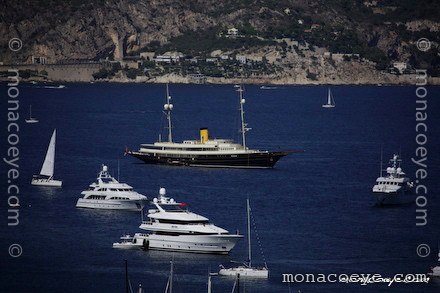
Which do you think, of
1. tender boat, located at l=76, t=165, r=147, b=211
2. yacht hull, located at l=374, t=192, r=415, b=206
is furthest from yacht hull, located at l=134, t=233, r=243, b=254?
yacht hull, located at l=374, t=192, r=415, b=206

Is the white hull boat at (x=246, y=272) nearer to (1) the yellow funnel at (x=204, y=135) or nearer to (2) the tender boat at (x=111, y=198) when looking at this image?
(2) the tender boat at (x=111, y=198)

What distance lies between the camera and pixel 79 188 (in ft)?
360

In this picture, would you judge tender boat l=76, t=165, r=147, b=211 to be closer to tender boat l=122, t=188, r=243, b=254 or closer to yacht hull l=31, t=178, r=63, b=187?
yacht hull l=31, t=178, r=63, b=187

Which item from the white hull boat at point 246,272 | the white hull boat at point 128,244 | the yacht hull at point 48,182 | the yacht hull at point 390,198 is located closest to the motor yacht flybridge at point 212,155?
the yacht hull at point 48,182

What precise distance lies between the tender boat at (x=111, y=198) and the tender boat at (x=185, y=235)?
47.4ft

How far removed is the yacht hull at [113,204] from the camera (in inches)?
3844

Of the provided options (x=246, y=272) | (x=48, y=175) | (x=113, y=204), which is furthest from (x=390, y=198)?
(x=246, y=272)

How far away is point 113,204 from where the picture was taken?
98.0m

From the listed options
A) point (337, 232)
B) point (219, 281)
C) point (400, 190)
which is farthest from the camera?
point (400, 190)

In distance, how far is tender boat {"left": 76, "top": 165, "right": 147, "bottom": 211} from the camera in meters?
97.7

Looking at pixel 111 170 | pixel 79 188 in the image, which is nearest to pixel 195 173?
pixel 111 170

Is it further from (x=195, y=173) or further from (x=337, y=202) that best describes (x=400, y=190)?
(x=195, y=173)

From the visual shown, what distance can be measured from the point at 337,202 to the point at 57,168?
2898 cm

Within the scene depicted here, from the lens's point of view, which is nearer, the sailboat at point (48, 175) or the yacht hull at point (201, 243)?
the yacht hull at point (201, 243)
